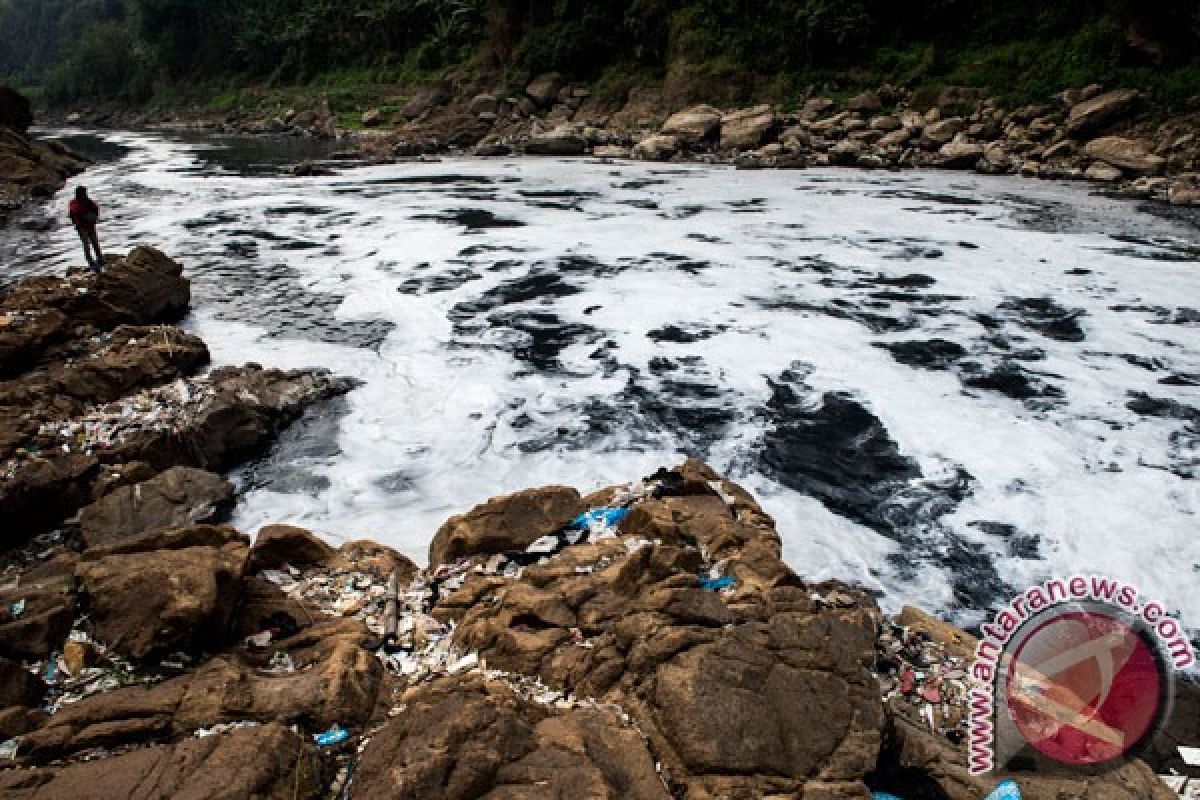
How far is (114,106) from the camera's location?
73.8m

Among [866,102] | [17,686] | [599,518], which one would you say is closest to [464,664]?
[599,518]

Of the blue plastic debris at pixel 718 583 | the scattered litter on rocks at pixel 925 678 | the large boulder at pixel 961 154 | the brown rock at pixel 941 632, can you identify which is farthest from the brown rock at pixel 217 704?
the large boulder at pixel 961 154

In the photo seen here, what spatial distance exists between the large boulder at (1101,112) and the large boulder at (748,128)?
10094 mm

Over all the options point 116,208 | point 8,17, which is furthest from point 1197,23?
point 8,17

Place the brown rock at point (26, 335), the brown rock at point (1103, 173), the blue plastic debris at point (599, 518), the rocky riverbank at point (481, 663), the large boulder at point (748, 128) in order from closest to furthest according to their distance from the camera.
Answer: the rocky riverbank at point (481, 663), the blue plastic debris at point (599, 518), the brown rock at point (26, 335), the brown rock at point (1103, 173), the large boulder at point (748, 128)

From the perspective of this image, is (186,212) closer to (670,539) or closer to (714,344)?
(714,344)

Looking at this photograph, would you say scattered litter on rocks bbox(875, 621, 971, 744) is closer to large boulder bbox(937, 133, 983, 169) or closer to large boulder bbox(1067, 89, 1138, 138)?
large boulder bbox(937, 133, 983, 169)

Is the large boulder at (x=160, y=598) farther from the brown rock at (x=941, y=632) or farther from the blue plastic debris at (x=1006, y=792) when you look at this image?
the brown rock at (x=941, y=632)

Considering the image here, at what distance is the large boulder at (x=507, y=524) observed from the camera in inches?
198

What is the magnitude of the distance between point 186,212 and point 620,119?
1999cm

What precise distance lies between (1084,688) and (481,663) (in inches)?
126

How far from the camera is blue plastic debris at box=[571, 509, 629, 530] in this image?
5168mm

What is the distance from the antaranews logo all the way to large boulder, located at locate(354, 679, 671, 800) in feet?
5.34

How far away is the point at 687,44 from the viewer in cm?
3244
